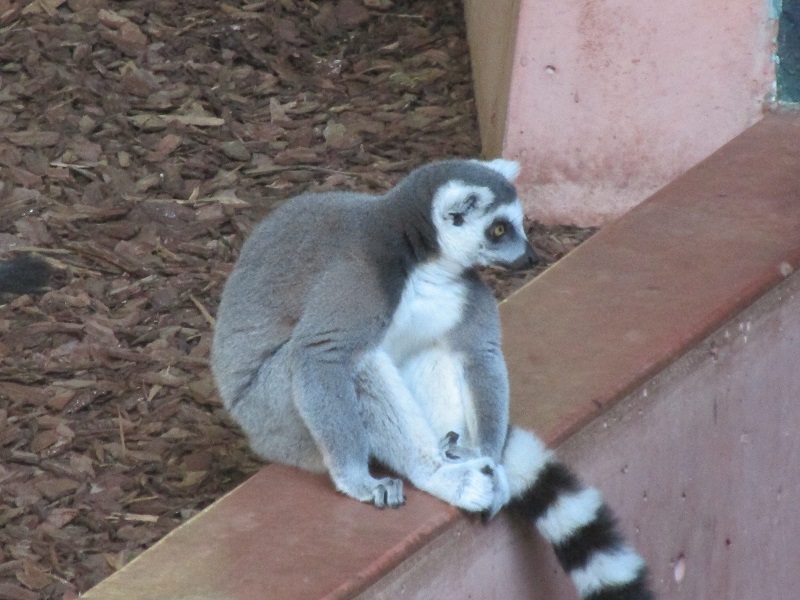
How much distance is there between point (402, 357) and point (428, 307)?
201mm

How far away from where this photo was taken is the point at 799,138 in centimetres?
548

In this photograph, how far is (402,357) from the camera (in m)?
3.97

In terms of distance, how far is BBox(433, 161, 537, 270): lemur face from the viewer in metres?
3.80

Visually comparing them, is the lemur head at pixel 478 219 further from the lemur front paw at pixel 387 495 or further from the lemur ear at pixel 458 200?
the lemur front paw at pixel 387 495

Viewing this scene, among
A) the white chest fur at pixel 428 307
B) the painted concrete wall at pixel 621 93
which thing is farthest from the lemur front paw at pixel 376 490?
the painted concrete wall at pixel 621 93

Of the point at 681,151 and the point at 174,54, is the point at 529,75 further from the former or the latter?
the point at 174,54

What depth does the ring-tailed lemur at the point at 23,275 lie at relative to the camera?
15.1 feet

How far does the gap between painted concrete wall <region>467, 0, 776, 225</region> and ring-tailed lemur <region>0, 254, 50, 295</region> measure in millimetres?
2269

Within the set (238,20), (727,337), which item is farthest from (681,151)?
(238,20)

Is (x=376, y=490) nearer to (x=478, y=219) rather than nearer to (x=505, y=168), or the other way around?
(x=478, y=219)

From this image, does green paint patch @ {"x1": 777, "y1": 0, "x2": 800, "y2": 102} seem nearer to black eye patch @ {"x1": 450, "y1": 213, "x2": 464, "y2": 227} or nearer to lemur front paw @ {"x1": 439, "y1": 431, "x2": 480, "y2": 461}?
black eye patch @ {"x1": 450, "y1": 213, "x2": 464, "y2": 227}

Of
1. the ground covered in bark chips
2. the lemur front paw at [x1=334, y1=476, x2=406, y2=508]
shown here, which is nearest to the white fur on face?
the lemur front paw at [x1=334, y1=476, x2=406, y2=508]

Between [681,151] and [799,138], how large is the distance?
2.10 feet

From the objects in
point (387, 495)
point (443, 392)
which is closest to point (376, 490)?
point (387, 495)
